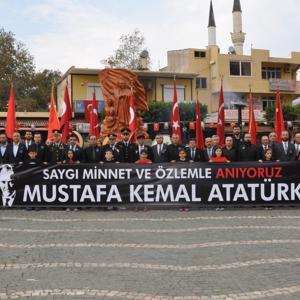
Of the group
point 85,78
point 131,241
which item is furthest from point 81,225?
point 85,78

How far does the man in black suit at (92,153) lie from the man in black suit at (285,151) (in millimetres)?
4254

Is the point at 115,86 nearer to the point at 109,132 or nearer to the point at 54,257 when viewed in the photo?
the point at 109,132

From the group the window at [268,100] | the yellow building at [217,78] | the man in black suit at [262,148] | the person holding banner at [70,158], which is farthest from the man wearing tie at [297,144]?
the window at [268,100]

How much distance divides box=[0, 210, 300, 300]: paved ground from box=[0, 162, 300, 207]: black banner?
948mm

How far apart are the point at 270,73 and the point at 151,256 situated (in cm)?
5094

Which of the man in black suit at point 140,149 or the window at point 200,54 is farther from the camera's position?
the window at point 200,54

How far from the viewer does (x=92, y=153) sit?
1301 centimetres

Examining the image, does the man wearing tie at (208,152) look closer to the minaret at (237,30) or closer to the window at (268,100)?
the window at (268,100)

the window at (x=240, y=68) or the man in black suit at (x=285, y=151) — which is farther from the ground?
the window at (x=240, y=68)

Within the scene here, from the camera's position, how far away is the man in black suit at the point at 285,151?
511 inches

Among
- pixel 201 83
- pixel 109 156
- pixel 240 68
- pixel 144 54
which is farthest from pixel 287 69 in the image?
pixel 109 156

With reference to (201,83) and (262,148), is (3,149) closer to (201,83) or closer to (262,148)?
(262,148)

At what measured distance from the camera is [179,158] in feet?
42.1

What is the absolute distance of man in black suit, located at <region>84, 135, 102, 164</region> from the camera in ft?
42.5
